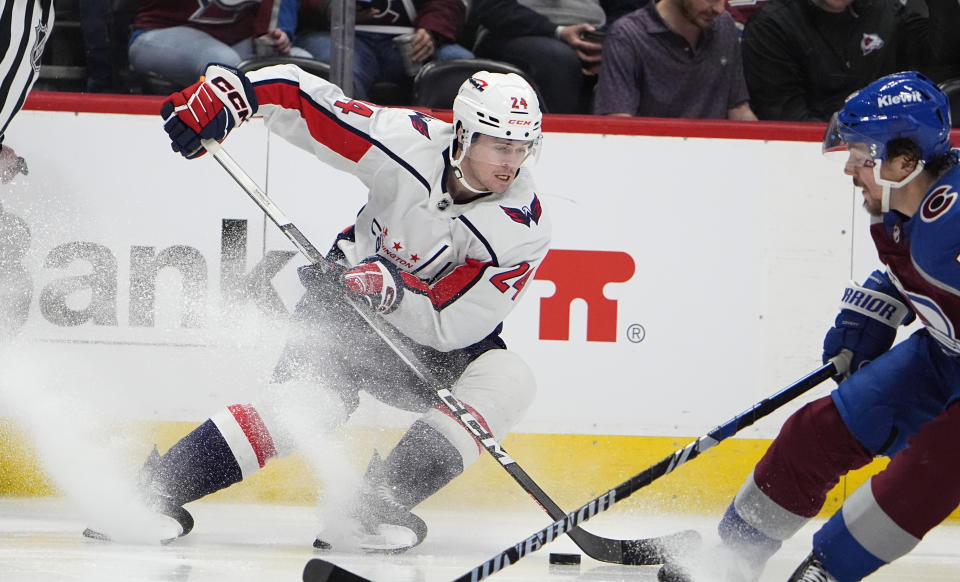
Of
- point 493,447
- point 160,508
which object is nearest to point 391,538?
point 493,447

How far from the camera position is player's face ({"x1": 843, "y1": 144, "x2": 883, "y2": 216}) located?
7.20 feet

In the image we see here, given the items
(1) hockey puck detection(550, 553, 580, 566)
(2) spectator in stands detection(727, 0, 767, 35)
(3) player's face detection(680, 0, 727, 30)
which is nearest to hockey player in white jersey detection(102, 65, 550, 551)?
(1) hockey puck detection(550, 553, 580, 566)

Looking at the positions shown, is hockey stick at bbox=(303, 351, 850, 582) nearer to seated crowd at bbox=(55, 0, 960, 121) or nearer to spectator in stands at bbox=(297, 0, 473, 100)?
seated crowd at bbox=(55, 0, 960, 121)

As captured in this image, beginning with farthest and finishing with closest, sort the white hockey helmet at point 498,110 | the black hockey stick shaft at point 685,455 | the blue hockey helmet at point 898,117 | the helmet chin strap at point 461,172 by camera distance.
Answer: the helmet chin strap at point 461,172
the white hockey helmet at point 498,110
the black hockey stick shaft at point 685,455
the blue hockey helmet at point 898,117

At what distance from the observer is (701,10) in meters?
3.52

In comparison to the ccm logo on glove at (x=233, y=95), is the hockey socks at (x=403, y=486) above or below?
below

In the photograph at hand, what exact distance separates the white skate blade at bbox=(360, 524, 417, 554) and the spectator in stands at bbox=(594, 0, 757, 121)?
144 centimetres

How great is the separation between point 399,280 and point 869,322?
0.99 metres

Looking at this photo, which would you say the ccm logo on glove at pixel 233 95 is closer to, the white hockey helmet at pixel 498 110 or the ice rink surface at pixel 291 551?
the white hockey helmet at pixel 498 110

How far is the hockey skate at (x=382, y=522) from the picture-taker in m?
2.68

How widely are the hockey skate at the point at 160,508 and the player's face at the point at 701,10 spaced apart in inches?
78.0

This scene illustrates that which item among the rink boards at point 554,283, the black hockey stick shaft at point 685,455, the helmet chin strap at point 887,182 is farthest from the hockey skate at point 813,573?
the rink boards at point 554,283

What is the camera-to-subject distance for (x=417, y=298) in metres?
2.67

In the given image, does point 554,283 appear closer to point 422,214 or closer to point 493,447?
point 422,214
